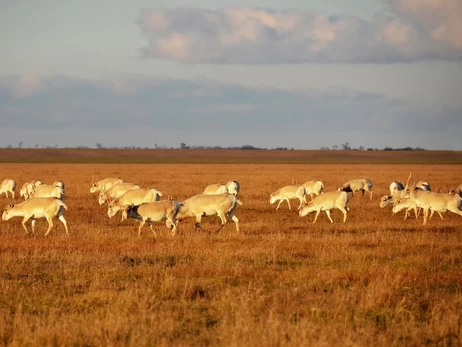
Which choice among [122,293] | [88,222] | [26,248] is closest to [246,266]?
[122,293]

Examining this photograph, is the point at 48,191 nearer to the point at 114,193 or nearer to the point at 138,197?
the point at 114,193

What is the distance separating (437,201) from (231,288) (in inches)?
506

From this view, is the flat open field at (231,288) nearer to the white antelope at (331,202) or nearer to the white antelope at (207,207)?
the white antelope at (207,207)

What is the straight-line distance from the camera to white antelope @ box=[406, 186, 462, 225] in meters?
22.4

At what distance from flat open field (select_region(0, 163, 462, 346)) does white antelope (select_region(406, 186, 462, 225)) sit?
9.89 ft

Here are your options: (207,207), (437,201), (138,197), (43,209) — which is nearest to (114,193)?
(138,197)

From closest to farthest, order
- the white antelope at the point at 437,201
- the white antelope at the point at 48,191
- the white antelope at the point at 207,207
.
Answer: the white antelope at the point at 207,207
the white antelope at the point at 437,201
the white antelope at the point at 48,191

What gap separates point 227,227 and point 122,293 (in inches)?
421

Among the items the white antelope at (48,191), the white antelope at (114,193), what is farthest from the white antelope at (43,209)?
the white antelope at (114,193)

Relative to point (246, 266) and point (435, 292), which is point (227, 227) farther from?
point (435, 292)

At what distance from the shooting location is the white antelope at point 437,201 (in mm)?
22406

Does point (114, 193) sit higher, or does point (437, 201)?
point (437, 201)

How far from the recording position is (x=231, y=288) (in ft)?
38.9

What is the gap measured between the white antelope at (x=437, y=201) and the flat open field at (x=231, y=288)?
→ 302 cm
